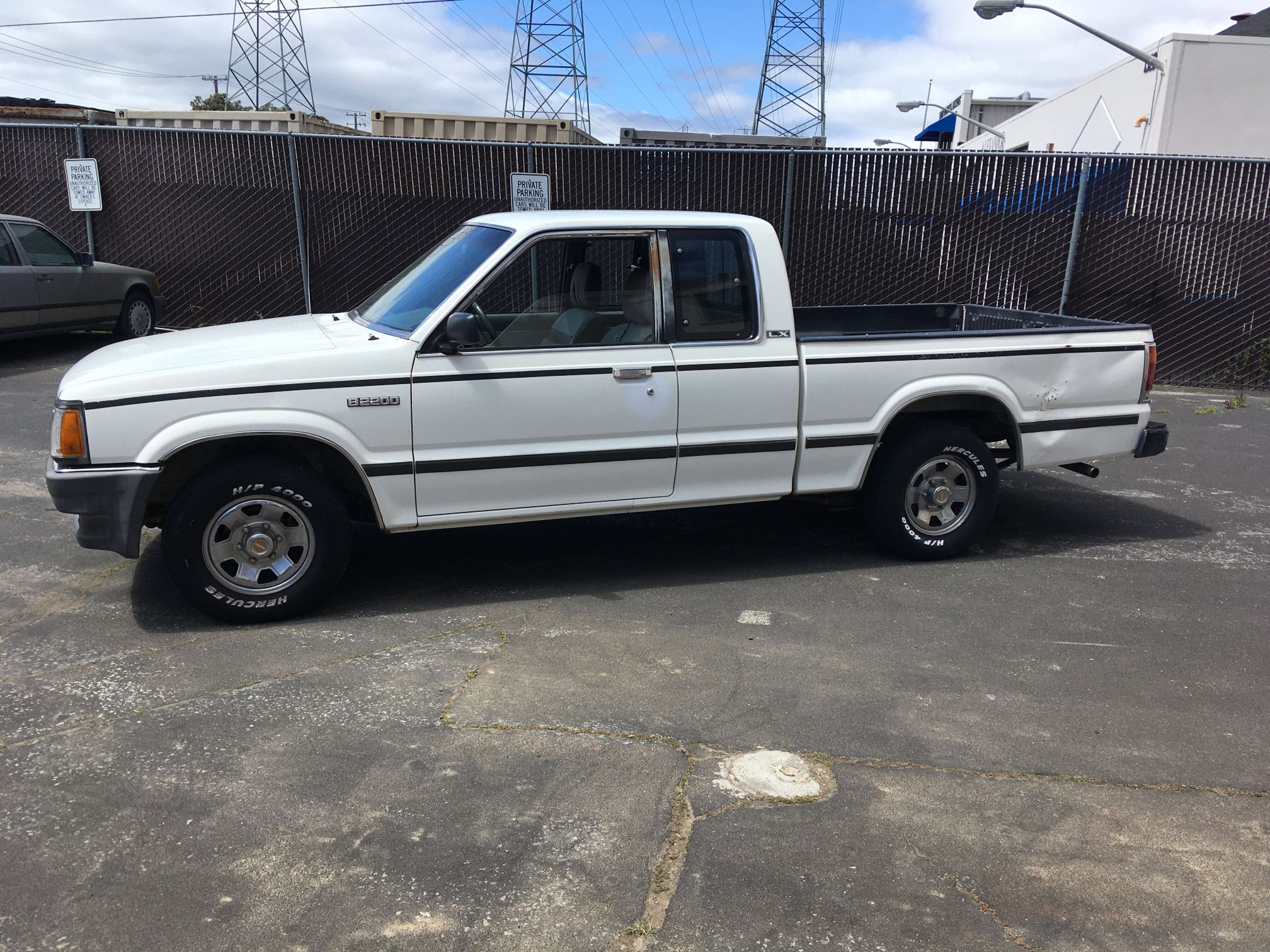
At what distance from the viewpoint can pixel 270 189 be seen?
39.4 ft

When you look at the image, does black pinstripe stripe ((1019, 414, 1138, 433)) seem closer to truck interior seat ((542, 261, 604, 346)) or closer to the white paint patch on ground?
truck interior seat ((542, 261, 604, 346))

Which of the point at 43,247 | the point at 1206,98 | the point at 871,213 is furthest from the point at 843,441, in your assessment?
the point at 1206,98

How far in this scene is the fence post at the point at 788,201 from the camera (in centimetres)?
1139

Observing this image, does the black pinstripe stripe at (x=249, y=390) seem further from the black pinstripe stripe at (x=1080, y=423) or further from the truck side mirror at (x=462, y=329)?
the black pinstripe stripe at (x=1080, y=423)

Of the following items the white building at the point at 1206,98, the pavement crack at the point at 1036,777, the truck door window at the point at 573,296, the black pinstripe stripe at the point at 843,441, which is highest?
the white building at the point at 1206,98

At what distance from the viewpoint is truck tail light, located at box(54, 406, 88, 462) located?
14.2ft

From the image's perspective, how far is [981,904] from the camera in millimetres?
2854

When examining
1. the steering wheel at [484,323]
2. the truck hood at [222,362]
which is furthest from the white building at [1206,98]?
the truck hood at [222,362]

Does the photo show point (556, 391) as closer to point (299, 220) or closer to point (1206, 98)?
point (299, 220)

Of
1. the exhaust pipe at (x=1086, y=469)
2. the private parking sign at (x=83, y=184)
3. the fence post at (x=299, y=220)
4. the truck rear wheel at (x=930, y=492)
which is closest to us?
the truck rear wheel at (x=930, y=492)

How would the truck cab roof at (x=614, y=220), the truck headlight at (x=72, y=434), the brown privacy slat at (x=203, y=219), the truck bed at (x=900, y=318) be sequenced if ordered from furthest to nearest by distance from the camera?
1. the brown privacy slat at (x=203, y=219)
2. the truck bed at (x=900, y=318)
3. the truck cab roof at (x=614, y=220)
4. the truck headlight at (x=72, y=434)

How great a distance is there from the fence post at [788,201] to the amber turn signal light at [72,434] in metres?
8.45

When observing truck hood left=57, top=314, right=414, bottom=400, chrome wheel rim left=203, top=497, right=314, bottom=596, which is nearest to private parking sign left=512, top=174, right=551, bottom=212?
truck hood left=57, top=314, right=414, bottom=400

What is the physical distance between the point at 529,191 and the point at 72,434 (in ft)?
25.8
